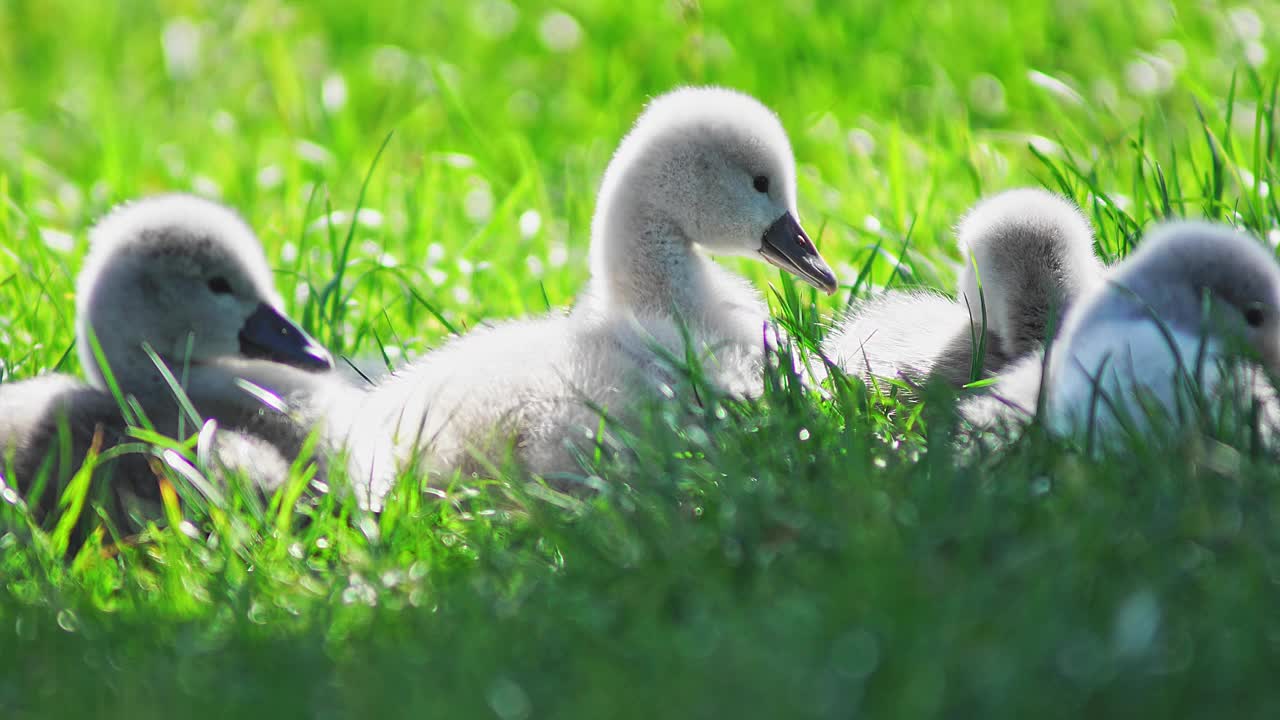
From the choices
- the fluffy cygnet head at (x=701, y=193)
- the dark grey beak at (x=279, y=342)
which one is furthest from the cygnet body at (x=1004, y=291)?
the dark grey beak at (x=279, y=342)

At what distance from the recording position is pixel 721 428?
3238mm

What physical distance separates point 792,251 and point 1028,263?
73cm

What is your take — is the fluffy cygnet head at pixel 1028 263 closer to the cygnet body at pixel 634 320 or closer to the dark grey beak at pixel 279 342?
the cygnet body at pixel 634 320

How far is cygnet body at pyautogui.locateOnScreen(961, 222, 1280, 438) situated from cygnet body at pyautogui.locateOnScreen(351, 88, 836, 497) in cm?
83

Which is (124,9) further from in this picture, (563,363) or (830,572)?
(830,572)

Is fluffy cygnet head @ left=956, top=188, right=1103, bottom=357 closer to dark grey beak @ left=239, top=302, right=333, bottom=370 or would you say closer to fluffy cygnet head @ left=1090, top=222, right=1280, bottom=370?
fluffy cygnet head @ left=1090, top=222, right=1280, bottom=370

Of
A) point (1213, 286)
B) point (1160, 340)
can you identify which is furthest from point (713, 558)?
point (1213, 286)

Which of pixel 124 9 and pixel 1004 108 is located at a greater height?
pixel 1004 108

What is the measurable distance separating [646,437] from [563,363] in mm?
448

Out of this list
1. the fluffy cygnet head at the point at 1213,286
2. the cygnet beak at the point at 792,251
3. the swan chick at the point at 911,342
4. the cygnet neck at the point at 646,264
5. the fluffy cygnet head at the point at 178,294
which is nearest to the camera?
the fluffy cygnet head at the point at 1213,286

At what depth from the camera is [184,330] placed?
4.01 m

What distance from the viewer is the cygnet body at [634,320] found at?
3.51m

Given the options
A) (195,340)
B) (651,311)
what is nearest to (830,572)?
(651,311)

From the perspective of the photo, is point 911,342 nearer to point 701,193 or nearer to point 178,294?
point 701,193
